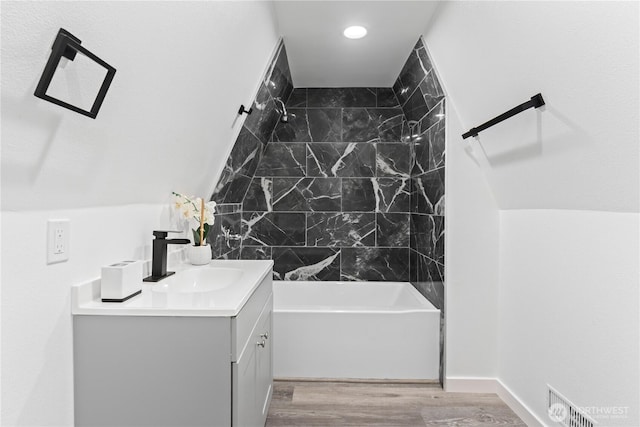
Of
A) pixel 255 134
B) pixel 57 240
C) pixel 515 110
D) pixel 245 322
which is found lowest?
pixel 245 322

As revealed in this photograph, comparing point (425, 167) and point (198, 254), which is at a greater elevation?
point (425, 167)

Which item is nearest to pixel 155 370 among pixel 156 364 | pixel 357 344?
pixel 156 364

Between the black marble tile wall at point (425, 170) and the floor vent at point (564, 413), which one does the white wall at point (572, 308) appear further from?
the black marble tile wall at point (425, 170)

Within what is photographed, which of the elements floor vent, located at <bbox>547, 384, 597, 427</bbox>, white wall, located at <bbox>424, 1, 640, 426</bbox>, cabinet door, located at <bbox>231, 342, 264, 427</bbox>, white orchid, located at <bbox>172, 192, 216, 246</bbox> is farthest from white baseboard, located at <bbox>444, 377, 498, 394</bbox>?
white orchid, located at <bbox>172, 192, 216, 246</bbox>

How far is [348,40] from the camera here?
2633 mm

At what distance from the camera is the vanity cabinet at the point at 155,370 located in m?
1.21

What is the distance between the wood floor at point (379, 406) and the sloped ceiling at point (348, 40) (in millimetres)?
2287

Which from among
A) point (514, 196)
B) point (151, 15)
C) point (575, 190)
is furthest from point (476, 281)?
point (151, 15)

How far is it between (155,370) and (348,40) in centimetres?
227

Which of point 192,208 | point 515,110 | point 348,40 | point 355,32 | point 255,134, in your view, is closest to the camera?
point 515,110

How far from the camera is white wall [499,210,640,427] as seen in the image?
4.94 feet

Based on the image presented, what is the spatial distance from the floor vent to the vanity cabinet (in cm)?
150

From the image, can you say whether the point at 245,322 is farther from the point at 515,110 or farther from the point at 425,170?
the point at 425,170

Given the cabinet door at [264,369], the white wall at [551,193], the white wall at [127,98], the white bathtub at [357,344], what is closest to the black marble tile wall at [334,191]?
the white bathtub at [357,344]
